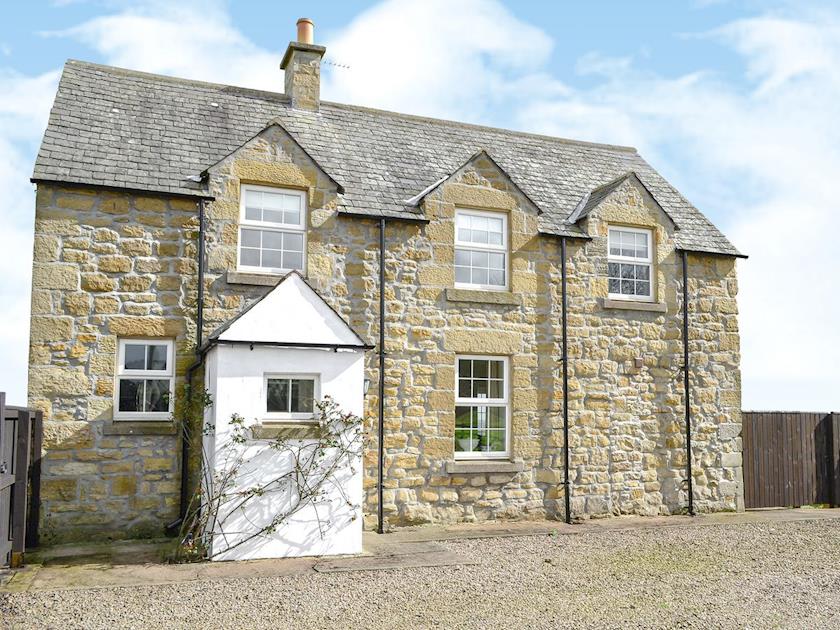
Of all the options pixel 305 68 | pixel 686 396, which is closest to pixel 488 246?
pixel 686 396

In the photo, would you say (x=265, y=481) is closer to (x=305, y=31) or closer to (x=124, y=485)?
(x=124, y=485)

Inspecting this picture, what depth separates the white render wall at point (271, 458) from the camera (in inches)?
389

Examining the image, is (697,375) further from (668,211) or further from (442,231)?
(442,231)

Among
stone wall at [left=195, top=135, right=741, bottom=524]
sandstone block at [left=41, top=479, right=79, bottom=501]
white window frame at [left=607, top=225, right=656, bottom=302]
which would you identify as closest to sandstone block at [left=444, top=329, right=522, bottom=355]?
stone wall at [left=195, top=135, right=741, bottom=524]

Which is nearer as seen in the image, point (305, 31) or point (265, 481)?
point (265, 481)

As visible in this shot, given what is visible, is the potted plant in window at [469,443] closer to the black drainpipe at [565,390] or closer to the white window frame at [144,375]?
the black drainpipe at [565,390]

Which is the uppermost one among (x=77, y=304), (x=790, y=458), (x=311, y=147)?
(x=311, y=147)

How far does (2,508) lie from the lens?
873 cm

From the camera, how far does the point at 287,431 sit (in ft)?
33.1

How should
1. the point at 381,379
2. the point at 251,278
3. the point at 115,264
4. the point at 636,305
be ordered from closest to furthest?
1. the point at 115,264
2. the point at 251,278
3. the point at 381,379
4. the point at 636,305

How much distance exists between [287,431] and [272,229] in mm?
3374

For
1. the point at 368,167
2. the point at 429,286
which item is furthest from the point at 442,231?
the point at 368,167

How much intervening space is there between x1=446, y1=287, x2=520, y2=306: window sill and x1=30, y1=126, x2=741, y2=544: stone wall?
4 cm

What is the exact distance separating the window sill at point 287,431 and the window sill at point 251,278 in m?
2.39
